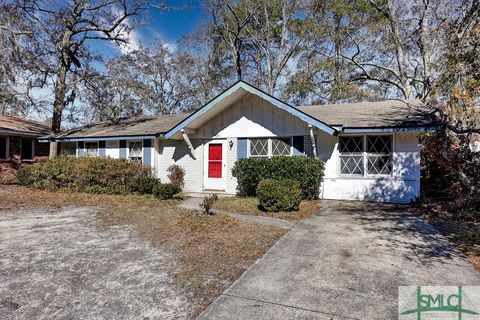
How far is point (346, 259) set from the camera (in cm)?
510

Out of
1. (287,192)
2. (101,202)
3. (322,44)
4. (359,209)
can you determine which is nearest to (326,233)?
(287,192)

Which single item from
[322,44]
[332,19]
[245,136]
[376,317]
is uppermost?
[332,19]

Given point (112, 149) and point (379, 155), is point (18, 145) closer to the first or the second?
point (112, 149)

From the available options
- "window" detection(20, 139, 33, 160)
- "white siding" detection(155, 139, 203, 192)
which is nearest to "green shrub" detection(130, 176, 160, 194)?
"white siding" detection(155, 139, 203, 192)

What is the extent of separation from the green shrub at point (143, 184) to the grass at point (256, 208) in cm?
323

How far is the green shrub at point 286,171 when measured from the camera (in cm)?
1116

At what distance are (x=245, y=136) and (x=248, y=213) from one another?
491cm

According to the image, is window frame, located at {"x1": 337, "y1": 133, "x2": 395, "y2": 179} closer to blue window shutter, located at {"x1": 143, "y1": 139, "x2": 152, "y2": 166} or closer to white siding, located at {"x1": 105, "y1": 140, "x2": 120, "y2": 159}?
blue window shutter, located at {"x1": 143, "y1": 139, "x2": 152, "y2": 166}

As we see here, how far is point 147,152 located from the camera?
1509 cm

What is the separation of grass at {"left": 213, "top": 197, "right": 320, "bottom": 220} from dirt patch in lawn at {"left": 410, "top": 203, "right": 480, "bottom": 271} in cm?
313

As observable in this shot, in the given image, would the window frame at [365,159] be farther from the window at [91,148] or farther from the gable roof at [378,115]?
the window at [91,148]

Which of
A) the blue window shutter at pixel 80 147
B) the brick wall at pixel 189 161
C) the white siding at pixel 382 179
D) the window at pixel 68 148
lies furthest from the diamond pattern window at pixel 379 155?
the window at pixel 68 148

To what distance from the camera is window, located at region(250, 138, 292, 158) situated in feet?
41.4

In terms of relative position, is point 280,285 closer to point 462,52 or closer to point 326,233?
point 326,233
